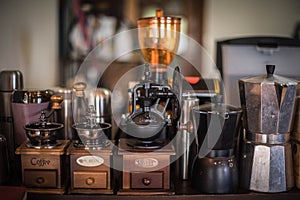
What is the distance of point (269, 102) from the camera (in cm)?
140

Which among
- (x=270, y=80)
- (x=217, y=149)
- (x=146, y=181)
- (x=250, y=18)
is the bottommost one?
(x=146, y=181)

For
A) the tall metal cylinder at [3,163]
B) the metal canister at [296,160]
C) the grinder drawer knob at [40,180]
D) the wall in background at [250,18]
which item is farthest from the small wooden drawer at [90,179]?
the wall in background at [250,18]

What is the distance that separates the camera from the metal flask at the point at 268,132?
4.57 ft

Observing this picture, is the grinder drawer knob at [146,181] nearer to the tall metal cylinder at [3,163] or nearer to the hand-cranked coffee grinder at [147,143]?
the hand-cranked coffee grinder at [147,143]

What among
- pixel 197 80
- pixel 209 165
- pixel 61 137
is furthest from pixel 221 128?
pixel 61 137

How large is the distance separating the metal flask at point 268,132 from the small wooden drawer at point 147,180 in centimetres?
31

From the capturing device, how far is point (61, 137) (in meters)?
1.58

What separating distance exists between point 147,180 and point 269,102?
1.60 ft

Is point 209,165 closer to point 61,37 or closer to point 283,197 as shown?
point 283,197

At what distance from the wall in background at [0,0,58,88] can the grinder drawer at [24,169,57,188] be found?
966 mm

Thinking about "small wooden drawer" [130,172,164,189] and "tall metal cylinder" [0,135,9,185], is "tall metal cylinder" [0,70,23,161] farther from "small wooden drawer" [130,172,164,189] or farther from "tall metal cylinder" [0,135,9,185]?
"small wooden drawer" [130,172,164,189]

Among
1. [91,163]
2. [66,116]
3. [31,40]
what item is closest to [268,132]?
[91,163]

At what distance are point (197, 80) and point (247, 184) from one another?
0.51 meters

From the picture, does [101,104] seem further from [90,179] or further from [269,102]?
[269,102]
